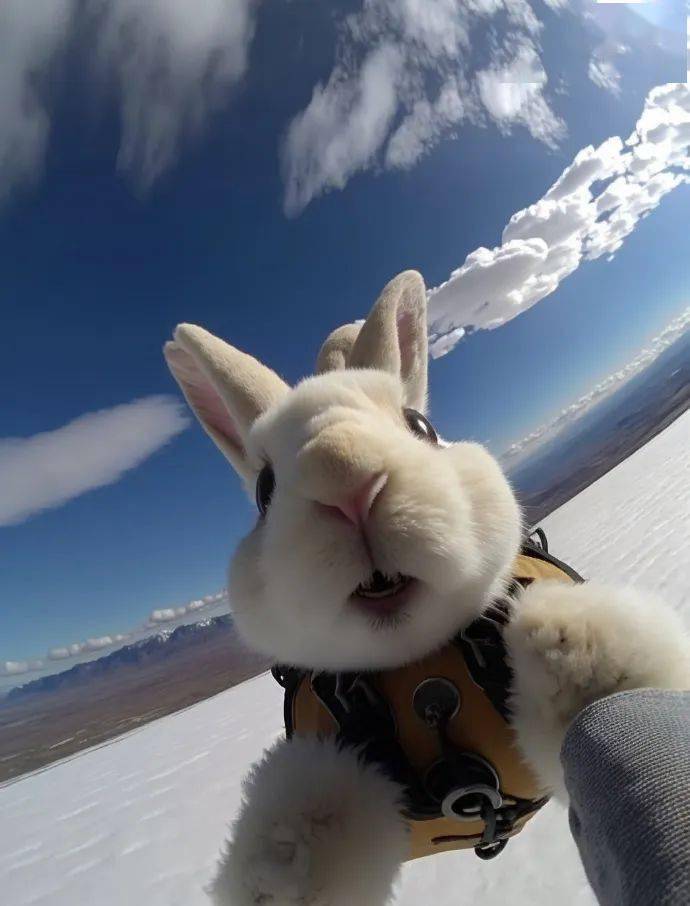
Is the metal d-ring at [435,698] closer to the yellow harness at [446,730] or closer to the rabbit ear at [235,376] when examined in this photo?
the yellow harness at [446,730]

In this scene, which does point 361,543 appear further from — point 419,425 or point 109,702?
point 109,702

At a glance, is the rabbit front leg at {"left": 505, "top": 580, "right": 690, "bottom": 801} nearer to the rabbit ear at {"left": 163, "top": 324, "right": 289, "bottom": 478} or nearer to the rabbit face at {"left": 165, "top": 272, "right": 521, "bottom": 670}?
the rabbit face at {"left": 165, "top": 272, "right": 521, "bottom": 670}

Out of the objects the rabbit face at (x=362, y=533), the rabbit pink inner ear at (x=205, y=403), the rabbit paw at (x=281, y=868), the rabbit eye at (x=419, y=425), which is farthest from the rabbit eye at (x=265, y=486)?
the rabbit paw at (x=281, y=868)

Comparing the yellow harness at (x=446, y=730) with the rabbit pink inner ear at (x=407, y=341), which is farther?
the rabbit pink inner ear at (x=407, y=341)

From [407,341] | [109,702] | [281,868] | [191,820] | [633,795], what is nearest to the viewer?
[633,795]

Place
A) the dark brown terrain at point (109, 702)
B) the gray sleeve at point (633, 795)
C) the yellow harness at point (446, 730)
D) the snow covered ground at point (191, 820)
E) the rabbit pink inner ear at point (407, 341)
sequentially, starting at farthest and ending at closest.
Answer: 1. the dark brown terrain at point (109, 702)
2. the snow covered ground at point (191, 820)
3. the rabbit pink inner ear at point (407, 341)
4. the yellow harness at point (446, 730)
5. the gray sleeve at point (633, 795)

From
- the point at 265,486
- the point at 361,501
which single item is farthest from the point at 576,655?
the point at 265,486
